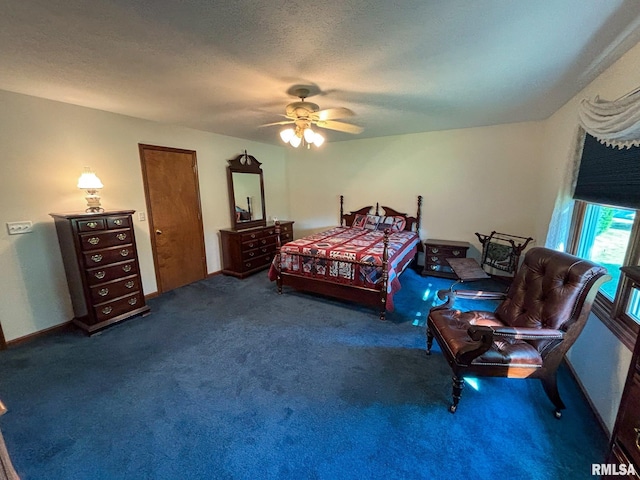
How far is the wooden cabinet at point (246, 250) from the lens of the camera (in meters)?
4.49

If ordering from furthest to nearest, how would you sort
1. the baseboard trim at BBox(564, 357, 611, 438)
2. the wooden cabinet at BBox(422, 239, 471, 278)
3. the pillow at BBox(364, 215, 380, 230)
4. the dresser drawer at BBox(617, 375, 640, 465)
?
the pillow at BBox(364, 215, 380, 230)
the wooden cabinet at BBox(422, 239, 471, 278)
the baseboard trim at BBox(564, 357, 611, 438)
the dresser drawer at BBox(617, 375, 640, 465)

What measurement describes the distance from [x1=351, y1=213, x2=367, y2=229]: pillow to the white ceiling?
247cm

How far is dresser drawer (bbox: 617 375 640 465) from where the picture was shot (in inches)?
39.8

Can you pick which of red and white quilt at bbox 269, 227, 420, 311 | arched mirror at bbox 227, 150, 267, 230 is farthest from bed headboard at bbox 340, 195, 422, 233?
arched mirror at bbox 227, 150, 267, 230

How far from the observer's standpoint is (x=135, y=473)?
4.91ft

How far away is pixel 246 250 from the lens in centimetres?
456

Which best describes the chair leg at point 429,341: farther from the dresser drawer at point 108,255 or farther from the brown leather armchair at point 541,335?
the dresser drawer at point 108,255

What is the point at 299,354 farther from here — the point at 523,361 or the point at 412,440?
the point at 523,361

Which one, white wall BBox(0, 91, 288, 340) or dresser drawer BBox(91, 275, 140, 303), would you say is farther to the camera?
dresser drawer BBox(91, 275, 140, 303)

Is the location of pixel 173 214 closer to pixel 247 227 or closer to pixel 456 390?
pixel 247 227

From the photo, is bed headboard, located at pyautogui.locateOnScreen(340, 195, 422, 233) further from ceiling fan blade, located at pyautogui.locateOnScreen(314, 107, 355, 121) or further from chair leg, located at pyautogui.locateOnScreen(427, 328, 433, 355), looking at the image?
chair leg, located at pyautogui.locateOnScreen(427, 328, 433, 355)

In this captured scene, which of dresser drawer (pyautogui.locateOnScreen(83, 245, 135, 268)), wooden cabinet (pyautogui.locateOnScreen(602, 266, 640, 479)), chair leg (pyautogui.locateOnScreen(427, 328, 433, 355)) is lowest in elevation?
chair leg (pyautogui.locateOnScreen(427, 328, 433, 355))

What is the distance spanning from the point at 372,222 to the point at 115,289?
Answer: 402cm

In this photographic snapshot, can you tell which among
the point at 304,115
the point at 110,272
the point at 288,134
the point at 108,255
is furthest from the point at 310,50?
the point at 110,272
